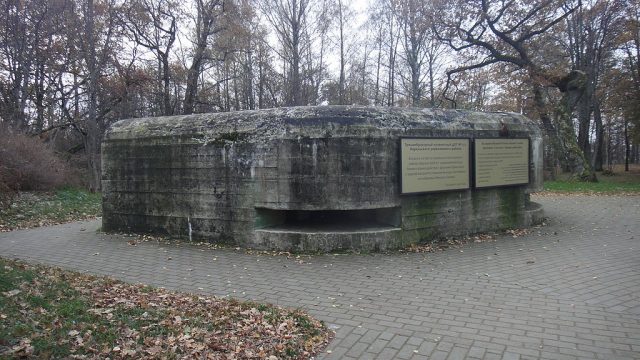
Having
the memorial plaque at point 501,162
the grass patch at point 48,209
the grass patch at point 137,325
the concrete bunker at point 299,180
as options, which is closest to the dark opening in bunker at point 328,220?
the concrete bunker at point 299,180

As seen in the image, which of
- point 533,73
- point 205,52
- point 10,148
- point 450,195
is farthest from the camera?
point 205,52

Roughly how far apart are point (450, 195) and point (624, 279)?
335 centimetres

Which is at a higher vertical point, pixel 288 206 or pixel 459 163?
pixel 459 163

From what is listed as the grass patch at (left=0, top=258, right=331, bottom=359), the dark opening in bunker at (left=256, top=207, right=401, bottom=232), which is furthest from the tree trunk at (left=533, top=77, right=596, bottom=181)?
the grass patch at (left=0, top=258, right=331, bottom=359)

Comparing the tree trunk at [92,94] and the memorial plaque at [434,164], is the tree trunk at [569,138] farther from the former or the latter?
the tree trunk at [92,94]

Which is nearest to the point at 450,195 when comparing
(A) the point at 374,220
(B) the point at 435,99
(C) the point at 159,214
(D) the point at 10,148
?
(A) the point at 374,220

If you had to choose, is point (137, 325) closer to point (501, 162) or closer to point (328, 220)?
point (328, 220)

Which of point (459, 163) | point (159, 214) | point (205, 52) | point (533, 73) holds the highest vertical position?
point (205, 52)

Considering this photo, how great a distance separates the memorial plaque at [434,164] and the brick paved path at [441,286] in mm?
1312

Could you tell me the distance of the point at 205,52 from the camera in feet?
84.9

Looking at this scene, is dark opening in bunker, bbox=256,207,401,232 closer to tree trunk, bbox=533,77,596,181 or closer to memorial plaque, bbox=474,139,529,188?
memorial plaque, bbox=474,139,529,188

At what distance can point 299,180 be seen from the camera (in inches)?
318

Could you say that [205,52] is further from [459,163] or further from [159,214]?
[459,163]

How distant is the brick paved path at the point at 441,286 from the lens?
4203 mm
